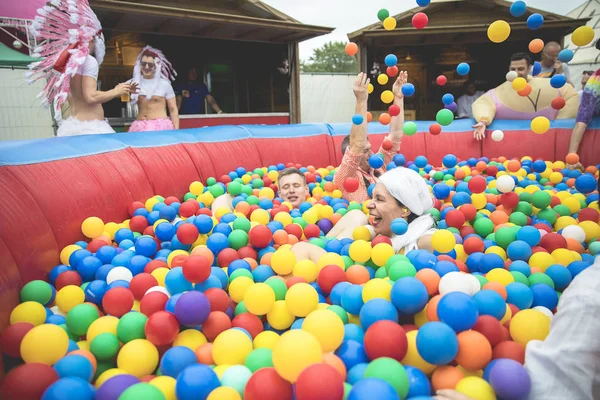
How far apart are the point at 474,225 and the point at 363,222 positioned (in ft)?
1.89

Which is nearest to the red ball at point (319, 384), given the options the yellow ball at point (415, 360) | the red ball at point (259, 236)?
the yellow ball at point (415, 360)

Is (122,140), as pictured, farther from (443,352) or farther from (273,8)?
(273,8)

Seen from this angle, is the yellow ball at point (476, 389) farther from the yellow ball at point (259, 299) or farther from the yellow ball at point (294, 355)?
the yellow ball at point (259, 299)

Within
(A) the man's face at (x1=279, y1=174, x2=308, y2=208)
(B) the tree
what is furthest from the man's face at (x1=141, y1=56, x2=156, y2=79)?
(B) the tree

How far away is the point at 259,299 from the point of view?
1312mm

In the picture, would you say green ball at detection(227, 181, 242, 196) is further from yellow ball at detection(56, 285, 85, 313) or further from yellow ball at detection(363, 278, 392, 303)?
yellow ball at detection(363, 278, 392, 303)

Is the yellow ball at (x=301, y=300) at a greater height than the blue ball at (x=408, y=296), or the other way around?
the blue ball at (x=408, y=296)

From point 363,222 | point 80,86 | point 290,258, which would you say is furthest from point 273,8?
point 290,258

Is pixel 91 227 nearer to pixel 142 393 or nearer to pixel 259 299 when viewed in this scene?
pixel 259 299

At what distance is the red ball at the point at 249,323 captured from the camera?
131 cm

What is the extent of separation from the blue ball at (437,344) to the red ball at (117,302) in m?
0.96

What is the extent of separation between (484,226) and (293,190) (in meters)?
1.30

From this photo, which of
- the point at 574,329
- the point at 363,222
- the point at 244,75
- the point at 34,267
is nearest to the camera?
the point at 574,329

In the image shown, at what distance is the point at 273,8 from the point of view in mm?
6754
